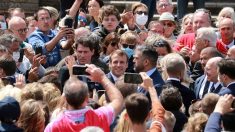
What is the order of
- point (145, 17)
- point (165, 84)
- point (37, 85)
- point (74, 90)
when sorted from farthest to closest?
point (145, 17) → point (165, 84) → point (37, 85) → point (74, 90)

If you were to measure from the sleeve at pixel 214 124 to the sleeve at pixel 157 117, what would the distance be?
408 millimetres

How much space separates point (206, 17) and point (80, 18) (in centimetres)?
329

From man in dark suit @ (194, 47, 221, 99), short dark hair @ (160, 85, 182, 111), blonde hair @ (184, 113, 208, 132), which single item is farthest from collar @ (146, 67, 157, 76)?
blonde hair @ (184, 113, 208, 132)

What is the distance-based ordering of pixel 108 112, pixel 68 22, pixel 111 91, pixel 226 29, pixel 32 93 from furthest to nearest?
pixel 226 29 < pixel 68 22 < pixel 32 93 < pixel 111 91 < pixel 108 112

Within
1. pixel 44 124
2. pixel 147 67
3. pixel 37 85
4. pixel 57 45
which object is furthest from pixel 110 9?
pixel 44 124

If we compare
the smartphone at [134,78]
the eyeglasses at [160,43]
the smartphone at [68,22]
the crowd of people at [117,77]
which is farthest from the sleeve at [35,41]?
the smartphone at [134,78]

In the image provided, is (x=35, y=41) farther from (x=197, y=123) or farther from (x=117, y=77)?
(x=197, y=123)

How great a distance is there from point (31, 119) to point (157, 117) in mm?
1111

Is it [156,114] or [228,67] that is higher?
[228,67]

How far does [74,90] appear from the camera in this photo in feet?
19.5

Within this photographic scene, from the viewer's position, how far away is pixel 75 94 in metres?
5.91

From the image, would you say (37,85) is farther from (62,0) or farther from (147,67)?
(62,0)

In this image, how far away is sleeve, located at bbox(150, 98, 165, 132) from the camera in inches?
236

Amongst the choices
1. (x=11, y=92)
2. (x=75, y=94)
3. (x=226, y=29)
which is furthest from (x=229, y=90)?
(x=226, y=29)
